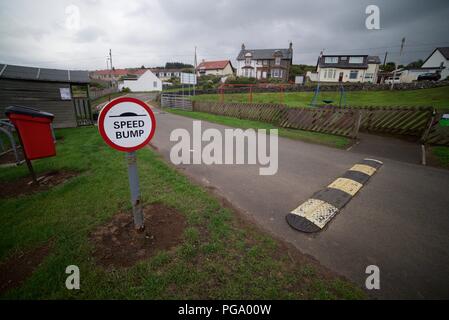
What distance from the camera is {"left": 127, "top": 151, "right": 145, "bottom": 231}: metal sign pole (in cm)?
271

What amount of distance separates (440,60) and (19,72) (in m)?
79.5

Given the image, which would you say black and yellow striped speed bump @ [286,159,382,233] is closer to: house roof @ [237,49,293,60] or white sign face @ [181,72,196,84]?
white sign face @ [181,72,196,84]

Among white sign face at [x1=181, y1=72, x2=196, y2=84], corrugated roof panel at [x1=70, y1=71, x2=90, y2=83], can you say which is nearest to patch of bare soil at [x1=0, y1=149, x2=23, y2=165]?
corrugated roof panel at [x1=70, y1=71, x2=90, y2=83]

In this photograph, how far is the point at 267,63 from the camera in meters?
51.6

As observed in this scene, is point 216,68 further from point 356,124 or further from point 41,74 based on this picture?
point 356,124

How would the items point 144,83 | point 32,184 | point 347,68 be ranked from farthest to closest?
point 144,83 < point 347,68 < point 32,184

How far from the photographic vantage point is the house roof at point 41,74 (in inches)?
428

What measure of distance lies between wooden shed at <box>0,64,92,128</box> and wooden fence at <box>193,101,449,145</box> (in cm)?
1230

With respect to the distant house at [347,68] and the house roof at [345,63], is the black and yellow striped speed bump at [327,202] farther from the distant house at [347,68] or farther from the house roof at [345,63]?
the house roof at [345,63]

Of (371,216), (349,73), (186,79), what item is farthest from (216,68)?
(371,216)

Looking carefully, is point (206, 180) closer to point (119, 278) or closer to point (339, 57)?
point (119, 278)

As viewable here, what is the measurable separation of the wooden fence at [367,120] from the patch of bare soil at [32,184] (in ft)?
33.7

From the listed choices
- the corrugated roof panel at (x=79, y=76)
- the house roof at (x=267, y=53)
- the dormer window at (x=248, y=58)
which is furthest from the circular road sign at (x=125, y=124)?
the dormer window at (x=248, y=58)

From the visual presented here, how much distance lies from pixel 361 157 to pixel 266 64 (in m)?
51.5
